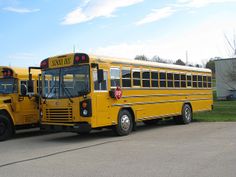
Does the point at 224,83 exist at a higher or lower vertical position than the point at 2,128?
higher

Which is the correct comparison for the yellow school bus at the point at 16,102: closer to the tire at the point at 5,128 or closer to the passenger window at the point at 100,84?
the tire at the point at 5,128

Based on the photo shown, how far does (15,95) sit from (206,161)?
8.02 meters

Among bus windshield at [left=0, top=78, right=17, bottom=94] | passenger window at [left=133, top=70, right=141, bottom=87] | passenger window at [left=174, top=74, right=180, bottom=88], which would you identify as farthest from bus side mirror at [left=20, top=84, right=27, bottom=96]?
passenger window at [left=174, top=74, right=180, bottom=88]

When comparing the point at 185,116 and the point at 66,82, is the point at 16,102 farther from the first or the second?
the point at 185,116

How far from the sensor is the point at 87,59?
1219cm

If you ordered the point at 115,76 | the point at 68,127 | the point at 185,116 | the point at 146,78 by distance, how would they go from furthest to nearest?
the point at 185,116, the point at 146,78, the point at 115,76, the point at 68,127

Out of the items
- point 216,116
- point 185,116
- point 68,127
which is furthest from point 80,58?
point 216,116

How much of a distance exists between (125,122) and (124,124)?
0.30 ft

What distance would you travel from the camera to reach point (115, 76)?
43.8 feet

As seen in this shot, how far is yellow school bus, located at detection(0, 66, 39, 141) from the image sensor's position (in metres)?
13.3

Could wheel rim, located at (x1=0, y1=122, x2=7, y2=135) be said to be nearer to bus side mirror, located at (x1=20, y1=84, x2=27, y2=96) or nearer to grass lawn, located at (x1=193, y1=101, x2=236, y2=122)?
bus side mirror, located at (x1=20, y1=84, x2=27, y2=96)

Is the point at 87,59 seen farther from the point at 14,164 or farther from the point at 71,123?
the point at 14,164

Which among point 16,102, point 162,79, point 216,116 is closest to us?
→ point 16,102

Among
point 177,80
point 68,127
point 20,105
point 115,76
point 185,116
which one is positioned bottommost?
point 185,116
